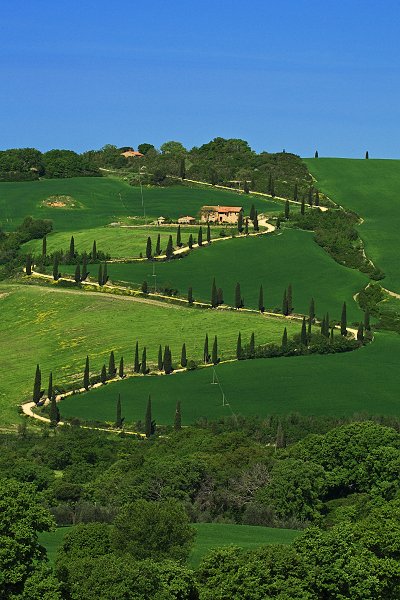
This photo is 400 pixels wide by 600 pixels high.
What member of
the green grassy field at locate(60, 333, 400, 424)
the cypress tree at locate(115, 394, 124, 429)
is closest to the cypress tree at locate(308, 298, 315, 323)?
the green grassy field at locate(60, 333, 400, 424)

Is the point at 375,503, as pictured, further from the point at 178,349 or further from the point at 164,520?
the point at 178,349

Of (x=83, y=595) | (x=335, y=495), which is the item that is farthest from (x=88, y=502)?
(x=83, y=595)

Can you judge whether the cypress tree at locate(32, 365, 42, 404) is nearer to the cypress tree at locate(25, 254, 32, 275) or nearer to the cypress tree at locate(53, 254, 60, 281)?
the cypress tree at locate(53, 254, 60, 281)

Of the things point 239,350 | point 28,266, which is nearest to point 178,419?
point 239,350

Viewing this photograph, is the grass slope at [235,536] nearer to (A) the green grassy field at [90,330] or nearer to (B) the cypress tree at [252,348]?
(A) the green grassy field at [90,330]

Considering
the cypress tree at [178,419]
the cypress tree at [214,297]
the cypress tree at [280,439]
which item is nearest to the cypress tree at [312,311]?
the cypress tree at [214,297]

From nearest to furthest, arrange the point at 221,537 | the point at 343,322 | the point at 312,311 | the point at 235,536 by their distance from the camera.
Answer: the point at 221,537 → the point at 235,536 → the point at 343,322 → the point at 312,311

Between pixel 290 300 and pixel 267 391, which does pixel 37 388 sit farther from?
pixel 290 300
